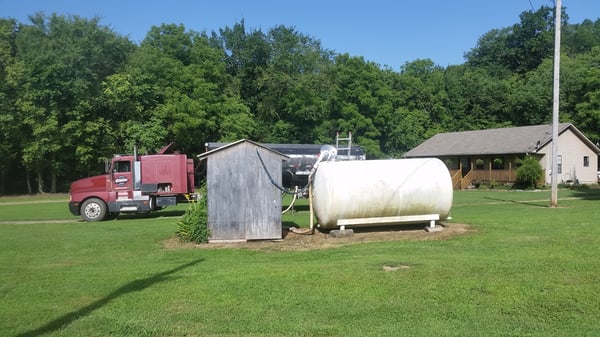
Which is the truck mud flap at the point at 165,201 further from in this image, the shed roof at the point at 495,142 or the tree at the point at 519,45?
the tree at the point at 519,45

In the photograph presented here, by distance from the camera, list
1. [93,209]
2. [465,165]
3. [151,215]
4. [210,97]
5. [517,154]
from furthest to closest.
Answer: [210,97]
[465,165]
[517,154]
[151,215]
[93,209]

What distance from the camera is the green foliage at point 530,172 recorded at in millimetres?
39969

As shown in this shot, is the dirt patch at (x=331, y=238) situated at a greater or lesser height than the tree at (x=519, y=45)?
lesser

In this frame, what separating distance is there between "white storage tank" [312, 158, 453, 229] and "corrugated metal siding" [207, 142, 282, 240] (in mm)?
1364

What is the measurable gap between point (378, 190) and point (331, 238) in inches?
72.6

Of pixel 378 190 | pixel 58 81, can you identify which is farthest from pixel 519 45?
pixel 378 190

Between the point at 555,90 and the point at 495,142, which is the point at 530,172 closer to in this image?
the point at 495,142

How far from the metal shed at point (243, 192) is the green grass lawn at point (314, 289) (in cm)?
121

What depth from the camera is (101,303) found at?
7.15m

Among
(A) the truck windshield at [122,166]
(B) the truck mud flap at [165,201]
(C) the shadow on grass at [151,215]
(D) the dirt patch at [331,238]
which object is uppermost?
(A) the truck windshield at [122,166]

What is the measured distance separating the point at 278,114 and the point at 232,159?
46.3 meters

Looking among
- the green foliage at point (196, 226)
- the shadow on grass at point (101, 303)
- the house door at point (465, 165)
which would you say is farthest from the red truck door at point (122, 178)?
the house door at point (465, 165)

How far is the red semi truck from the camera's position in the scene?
21.8 m

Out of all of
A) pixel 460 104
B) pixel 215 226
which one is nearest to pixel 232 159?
pixel 215 226
